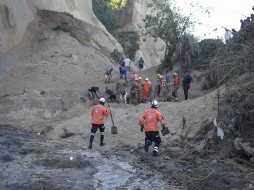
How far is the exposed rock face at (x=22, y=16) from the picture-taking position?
1209 inches

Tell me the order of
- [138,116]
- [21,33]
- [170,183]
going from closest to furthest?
[170,183], [138,116], [21,33]

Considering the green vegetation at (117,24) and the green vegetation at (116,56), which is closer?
the green vegetation at (116,56)

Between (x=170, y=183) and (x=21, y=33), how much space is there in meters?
23.9

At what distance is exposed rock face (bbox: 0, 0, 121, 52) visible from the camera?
101 ft

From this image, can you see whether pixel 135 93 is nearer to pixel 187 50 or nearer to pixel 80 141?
pixel 187 50

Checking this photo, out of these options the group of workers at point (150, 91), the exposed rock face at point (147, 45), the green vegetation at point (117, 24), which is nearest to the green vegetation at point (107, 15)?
the green vegetation at point (117, 24)

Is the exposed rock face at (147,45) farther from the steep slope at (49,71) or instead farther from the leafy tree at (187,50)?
the leafy tree at (187,50)

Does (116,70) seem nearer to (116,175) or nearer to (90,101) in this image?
(90,101)

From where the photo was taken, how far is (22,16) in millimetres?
33438

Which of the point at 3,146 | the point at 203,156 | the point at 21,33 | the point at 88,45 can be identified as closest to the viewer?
the point at 203,156

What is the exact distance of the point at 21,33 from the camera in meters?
32.2

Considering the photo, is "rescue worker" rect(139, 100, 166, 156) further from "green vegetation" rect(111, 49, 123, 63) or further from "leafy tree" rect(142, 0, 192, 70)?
"green vegetation" rect(111, 49, 123, 63)

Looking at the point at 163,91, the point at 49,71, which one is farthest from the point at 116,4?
the point at 163,91

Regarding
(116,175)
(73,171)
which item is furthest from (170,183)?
(73,171)
